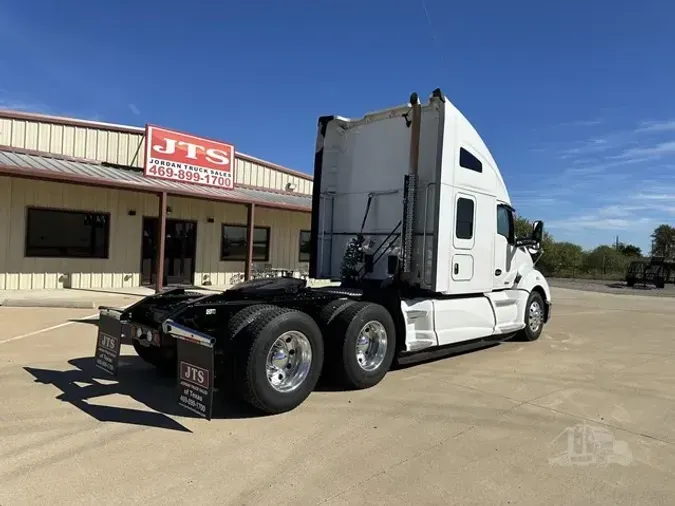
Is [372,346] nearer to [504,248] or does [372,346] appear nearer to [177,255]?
[504,248]

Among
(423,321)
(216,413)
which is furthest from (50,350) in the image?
(423,321)

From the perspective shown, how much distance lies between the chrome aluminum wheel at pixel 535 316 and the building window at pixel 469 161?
3335 mm

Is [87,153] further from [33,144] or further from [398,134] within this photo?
[398,134]

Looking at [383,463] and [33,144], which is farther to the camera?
[33,144]

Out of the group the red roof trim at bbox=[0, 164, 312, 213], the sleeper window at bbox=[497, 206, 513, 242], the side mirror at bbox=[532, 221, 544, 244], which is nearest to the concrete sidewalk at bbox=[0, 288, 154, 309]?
the red roof trim at bbox=[0, 164, 312, 213]


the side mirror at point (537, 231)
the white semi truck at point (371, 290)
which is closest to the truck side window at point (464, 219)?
the white semi truck at point (371, 290)

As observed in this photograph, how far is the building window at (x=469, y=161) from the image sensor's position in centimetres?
698

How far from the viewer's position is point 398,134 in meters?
7.27

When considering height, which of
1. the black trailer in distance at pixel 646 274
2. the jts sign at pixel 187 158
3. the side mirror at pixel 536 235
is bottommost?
the black trailer in distance at pixel 646 274

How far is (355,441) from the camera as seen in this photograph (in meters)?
4.25

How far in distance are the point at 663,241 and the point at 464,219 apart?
2445 inches

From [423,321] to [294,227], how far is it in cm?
1435

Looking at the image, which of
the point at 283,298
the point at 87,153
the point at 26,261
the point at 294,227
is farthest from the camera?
the point at 294,227

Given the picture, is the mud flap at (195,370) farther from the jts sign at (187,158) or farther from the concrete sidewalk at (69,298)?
the jts sign at (187,158)
